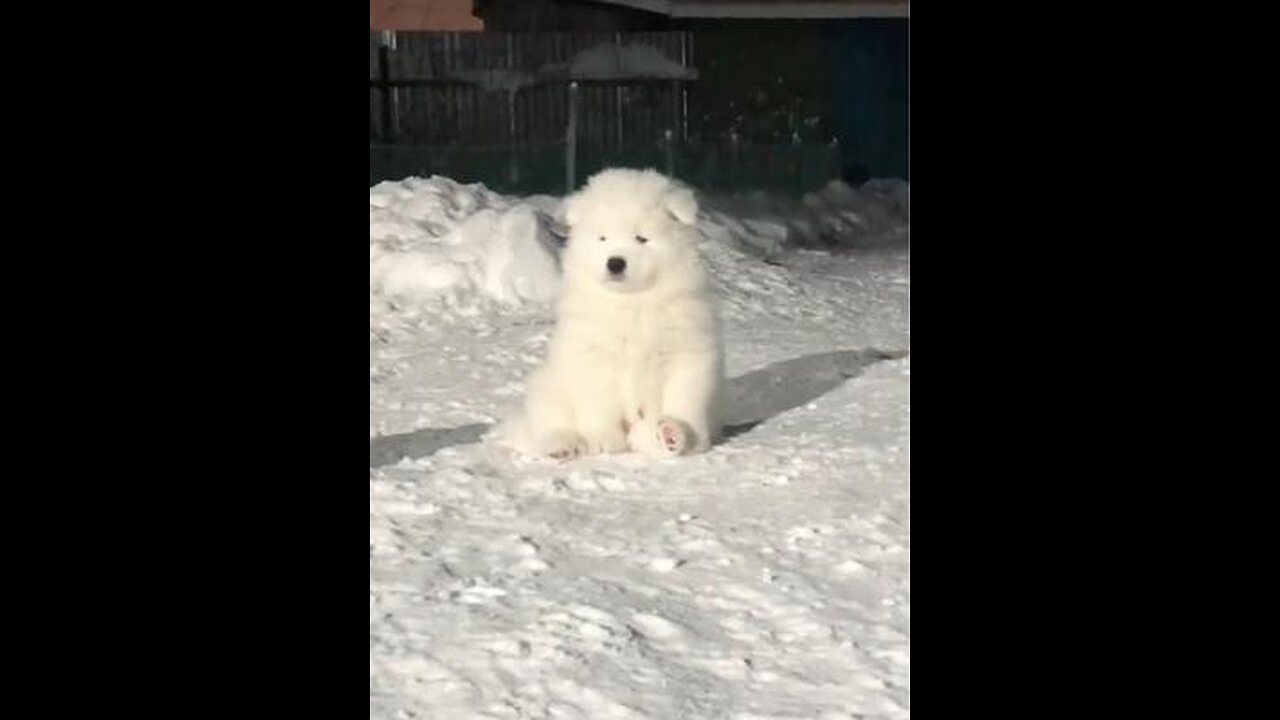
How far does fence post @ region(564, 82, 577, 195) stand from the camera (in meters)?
11.6

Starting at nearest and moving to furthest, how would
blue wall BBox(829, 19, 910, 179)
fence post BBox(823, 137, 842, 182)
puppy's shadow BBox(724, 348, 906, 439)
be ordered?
puppy's shadow BBox(724, 348, 906, 439), blue wall BBox(829, 19, 910, 179), fence post BBox(823, 137, 842, 182)

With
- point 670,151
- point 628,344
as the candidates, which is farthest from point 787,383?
point 670,151

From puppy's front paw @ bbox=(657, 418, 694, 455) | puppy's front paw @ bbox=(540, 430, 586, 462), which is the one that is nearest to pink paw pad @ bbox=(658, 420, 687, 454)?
puppy's front paw @ bbox=(657, 418, 694, 455)

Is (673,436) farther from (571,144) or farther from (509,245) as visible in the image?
(571,144)

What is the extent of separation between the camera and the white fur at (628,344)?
14.4ft

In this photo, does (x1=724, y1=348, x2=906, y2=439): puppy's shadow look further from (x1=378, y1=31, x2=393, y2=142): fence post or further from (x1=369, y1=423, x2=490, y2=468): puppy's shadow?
(x1=378, y1=31, x2=393, y2=142): fence post

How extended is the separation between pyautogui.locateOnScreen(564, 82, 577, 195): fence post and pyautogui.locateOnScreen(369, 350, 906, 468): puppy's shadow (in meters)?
5.54

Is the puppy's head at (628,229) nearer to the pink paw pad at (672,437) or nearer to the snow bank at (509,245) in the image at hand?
the pink paw pad at (672,437)

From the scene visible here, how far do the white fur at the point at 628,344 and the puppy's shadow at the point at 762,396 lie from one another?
12.4 inches

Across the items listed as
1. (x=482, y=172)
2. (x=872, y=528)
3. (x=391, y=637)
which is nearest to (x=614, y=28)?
(x=482, y=172)
